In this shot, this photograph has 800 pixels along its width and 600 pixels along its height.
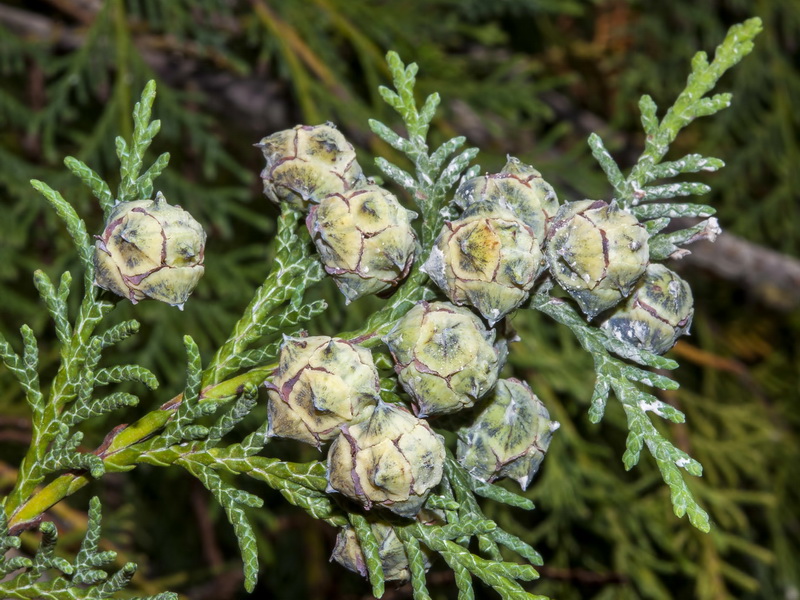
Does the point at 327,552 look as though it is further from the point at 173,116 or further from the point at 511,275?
the point at 511,275

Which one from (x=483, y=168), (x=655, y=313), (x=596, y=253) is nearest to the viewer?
(x=596, y=253)

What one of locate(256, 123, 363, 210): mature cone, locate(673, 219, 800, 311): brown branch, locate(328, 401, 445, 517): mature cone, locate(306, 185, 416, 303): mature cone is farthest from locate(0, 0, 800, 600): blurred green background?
locate(328, 401, 445, 517): mature cone

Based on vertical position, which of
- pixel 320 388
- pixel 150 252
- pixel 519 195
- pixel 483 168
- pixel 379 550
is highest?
pixel 519 195

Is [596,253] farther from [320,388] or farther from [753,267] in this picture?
[753,267]

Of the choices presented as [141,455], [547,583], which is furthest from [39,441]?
[547,583]

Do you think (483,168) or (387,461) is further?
(483,168)

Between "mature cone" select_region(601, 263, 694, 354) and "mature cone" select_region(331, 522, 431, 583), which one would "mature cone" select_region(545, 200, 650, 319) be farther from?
"mature cone" select_region(331, 522, 431, 583)

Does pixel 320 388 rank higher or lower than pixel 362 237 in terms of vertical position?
lower

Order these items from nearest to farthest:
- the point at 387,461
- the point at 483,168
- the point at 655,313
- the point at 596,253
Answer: the point at 387,461 → the point at 596,253 → the point at 655,313 → the point at 483,168

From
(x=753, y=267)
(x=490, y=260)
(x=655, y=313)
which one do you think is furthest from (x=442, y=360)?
(x=753, y=267)
